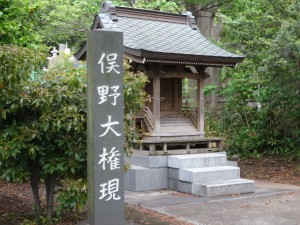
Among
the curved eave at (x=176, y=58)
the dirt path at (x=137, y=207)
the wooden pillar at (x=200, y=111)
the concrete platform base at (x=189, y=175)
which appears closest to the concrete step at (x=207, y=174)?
the concrete platform base at (x=189, y=175)

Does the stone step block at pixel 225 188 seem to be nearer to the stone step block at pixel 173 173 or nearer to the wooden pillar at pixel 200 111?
the stone step block at pixel 173 173

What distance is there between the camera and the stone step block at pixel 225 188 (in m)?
9.73

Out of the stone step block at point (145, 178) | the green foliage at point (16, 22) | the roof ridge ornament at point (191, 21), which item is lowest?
the stone step block at point (145, 178)

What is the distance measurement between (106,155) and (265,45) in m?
9.14

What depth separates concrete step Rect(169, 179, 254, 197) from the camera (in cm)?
976

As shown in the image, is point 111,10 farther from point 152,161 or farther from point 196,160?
point 196,160

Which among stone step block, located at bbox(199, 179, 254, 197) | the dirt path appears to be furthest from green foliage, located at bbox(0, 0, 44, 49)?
stone step block, located at bbox(199, 179, 254, 197)

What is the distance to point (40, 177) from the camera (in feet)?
23.4

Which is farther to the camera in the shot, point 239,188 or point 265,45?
point 265,45

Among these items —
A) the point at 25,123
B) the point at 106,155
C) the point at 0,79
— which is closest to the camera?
the point at 106,155

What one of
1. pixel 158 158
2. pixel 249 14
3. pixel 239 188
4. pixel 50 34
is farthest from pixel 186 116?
pixel 50 34

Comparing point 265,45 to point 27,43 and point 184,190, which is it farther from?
point 27,43

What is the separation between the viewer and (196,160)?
10742 mm

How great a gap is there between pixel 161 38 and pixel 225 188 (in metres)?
4.33
